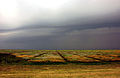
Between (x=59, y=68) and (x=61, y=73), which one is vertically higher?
(x=61, y=73)

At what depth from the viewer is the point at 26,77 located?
2503 cm

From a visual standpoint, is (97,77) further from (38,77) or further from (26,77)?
(26,77)

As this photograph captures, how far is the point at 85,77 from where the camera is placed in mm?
24812

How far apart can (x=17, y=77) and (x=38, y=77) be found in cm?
489

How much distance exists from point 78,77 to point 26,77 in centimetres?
1198

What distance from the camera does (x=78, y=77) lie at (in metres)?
24.8

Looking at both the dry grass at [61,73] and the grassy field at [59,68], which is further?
the grassy field at [59,68]

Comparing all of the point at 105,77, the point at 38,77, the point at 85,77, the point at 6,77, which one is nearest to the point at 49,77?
the point at 38,77

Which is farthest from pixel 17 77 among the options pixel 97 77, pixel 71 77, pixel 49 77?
pixel 97 77

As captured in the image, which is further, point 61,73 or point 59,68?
point 59,68

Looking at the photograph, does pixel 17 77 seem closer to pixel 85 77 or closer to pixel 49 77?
pixel 49 77

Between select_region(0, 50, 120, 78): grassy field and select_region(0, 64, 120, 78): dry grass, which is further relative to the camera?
select_region(0, 50, 120, 78): grassy field

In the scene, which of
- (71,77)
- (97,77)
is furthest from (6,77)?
(97,77)

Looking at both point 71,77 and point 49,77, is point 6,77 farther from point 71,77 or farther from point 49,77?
point 71,77
